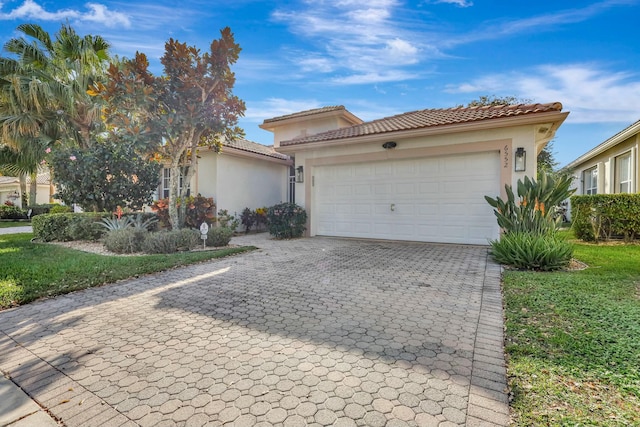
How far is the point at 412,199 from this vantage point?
32.1ft

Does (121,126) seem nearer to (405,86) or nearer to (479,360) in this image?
(479,360)

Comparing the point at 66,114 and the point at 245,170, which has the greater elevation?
the point at 66,114

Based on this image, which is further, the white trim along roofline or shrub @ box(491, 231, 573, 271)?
the white trim along roofline

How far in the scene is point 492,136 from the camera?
28.2 feet

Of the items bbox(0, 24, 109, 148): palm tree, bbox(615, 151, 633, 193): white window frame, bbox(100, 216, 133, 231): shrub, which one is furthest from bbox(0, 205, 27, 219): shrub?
bbox(615, 151, 633, 193): white window frame

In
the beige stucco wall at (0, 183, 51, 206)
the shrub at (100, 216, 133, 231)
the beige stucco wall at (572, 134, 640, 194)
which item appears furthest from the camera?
the beige stucco wall at (0, 183, 51, 206)

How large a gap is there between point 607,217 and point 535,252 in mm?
5518

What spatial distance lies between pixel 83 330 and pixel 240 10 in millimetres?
8670

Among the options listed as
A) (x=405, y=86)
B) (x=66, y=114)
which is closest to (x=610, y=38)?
(x=405, y=86)

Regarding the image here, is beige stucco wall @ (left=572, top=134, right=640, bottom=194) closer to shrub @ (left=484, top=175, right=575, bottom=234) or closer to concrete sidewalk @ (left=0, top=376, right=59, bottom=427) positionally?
shrub @ (left=484, top=175, right=575, bottom=234)

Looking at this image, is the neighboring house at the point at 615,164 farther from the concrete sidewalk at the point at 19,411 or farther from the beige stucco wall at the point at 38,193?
the beige stucco wall at the point at 38,193

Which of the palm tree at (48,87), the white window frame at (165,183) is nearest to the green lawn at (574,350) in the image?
the white window frame at (165,183)

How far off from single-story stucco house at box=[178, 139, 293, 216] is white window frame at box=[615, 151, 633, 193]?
1336 cm

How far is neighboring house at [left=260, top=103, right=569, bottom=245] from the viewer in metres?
8.39
